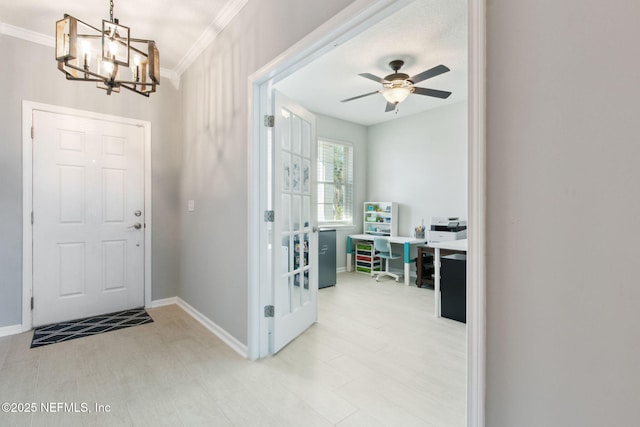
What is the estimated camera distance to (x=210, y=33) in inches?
111

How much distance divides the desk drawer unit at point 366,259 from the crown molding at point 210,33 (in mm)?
3751

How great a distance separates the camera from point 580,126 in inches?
33.6

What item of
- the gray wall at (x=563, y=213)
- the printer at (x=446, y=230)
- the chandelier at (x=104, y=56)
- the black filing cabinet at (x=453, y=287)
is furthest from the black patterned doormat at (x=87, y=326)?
the printer at (x=446, y=230)

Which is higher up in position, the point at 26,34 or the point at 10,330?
the point at 26,34

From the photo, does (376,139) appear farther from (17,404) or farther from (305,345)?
(17,404)

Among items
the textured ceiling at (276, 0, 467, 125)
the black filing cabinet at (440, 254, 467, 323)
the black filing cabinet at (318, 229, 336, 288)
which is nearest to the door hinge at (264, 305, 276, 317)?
the black filing cabinet at (440, 254, 467, 323)

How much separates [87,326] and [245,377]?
6.37ft

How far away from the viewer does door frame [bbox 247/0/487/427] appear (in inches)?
41.1

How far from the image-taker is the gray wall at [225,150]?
2.11 metres

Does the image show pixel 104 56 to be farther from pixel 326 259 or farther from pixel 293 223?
pixel 326 259

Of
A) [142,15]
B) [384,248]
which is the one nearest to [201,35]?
[142,15]

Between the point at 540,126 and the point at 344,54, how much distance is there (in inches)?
104

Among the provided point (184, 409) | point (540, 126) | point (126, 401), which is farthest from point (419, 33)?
point (126, 401)

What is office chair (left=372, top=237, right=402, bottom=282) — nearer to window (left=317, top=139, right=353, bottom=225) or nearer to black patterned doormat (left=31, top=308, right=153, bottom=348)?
window (left=317, top=139, right=353, bottom=225)
